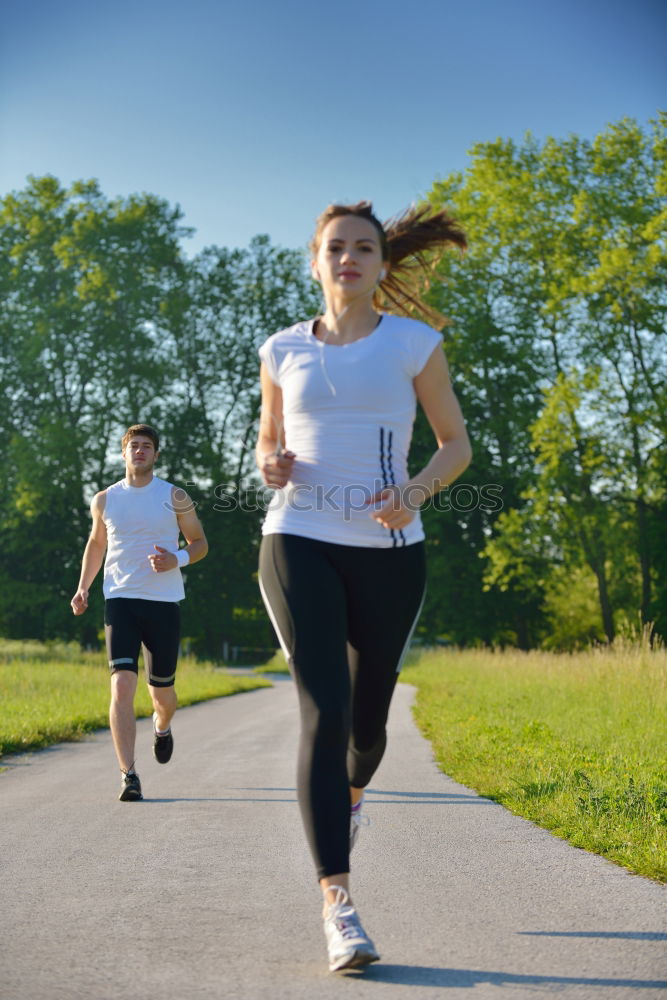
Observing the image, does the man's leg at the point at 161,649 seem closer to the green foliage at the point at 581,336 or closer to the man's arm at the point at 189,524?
the man's arm at the point at 189,524

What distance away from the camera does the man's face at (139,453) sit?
7824mm

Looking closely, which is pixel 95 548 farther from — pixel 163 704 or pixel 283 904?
pixel 283 904

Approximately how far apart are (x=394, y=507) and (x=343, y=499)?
215mm

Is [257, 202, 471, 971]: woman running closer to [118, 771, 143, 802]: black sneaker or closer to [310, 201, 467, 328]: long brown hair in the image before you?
[310, 201, 467, 328]: long brown hair

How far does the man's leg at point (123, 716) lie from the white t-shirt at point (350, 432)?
3952mm

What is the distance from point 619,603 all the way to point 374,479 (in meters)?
41.7

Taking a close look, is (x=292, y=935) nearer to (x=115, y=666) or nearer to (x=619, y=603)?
(x=115, y=666)

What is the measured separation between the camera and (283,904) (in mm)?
4266

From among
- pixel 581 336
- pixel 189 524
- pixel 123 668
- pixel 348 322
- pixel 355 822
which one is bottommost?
pixel 355 822

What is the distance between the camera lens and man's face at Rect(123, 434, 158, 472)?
25.7 feet

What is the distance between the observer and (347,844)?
3494mm

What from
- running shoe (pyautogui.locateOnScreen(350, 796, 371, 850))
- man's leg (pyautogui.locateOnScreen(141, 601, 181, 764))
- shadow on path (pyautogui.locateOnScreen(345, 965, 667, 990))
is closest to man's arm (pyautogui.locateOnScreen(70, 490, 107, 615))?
man's leg (pyautogui.locateOnScreen(141, 601, 181, 764))

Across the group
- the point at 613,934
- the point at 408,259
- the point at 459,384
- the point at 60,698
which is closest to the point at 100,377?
the point at 459,384

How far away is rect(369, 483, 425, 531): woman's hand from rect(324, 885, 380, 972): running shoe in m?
1.18
